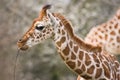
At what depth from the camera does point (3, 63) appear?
8.61 metres

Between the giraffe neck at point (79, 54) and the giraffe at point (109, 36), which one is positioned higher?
the giraffe at point (109, 36)

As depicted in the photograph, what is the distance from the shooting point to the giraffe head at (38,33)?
4871mm

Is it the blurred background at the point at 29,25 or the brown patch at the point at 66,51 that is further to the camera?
the blurred background at the point at 29,25

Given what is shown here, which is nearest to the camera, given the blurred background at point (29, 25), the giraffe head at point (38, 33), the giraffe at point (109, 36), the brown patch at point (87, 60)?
the giraffe head at point (38, 33)

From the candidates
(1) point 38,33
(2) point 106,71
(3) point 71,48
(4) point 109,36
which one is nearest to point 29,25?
(4) point 109,36

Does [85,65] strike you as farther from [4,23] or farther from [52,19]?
[4,23]

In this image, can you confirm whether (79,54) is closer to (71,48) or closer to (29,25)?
(71,48)

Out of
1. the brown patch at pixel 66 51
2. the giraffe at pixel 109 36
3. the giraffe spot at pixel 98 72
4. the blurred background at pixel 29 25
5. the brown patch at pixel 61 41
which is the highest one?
the blurred background at pixel 29 25

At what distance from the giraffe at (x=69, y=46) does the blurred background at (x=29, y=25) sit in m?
3.22

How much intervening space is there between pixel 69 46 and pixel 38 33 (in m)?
0.30

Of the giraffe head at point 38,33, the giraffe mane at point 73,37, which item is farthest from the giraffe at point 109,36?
the giraffe head at point 38,33

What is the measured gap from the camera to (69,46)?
5.04 m

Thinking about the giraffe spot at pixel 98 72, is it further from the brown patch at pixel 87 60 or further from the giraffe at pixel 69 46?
the brown patch at pixel 87 60

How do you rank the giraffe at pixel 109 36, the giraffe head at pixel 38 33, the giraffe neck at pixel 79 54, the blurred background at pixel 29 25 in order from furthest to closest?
the blurred background at pixel 29 25 < the giraffe at pixel 109 36 < the giraffe neck at pixel 79 54 < the giraffe head at pixel 38 33
